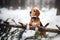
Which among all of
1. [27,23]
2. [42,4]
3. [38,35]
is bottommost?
[38,35]

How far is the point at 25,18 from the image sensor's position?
6.07ft

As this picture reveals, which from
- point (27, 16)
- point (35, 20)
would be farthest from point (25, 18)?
point (35, 20)

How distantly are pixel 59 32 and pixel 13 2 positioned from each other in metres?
0.72

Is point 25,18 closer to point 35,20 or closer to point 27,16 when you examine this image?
point 27,16

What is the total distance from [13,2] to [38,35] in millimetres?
552

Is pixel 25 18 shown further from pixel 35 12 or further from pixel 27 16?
pixel 35 12

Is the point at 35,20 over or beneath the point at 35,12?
beneath

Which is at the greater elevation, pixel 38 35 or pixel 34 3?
pixel 34 3

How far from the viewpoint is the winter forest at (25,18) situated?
1.78 meters

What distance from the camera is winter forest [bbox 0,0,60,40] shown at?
1.78 metres

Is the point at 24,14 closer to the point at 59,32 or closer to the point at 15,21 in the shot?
the point at 15,21

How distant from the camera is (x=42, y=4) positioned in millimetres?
1813

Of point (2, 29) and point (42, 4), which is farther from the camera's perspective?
point (2, 29)

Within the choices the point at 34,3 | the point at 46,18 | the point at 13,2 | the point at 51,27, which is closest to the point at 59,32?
the point at 51,27
